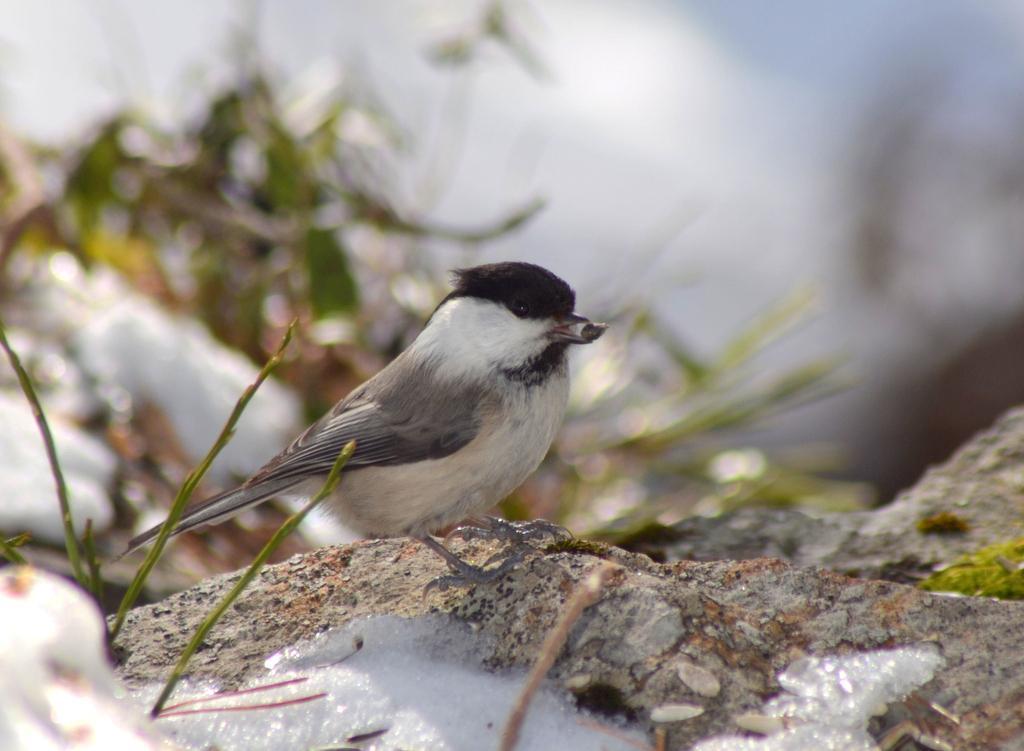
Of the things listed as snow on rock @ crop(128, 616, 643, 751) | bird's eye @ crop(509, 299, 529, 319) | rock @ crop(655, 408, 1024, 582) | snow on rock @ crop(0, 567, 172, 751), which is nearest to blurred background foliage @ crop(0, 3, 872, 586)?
rock @ crop(655, 408, 1024, 582)

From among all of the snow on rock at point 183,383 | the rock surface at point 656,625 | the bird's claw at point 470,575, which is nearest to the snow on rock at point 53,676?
the rock surface at point 656,625

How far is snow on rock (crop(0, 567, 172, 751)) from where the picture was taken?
720 millimetres

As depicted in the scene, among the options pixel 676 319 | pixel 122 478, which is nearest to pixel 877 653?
pixel 122 478

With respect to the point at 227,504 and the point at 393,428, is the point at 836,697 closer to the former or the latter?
the point at 393,428

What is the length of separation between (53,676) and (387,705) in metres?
0.43

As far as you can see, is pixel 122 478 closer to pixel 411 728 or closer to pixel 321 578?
pixel 321 578

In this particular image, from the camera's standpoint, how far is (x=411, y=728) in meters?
1.10

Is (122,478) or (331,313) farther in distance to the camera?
(331,313)

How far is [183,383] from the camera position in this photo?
2533 mm

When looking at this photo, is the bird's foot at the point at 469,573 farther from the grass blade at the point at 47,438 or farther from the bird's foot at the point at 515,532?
the grass blade at the point at 47,438

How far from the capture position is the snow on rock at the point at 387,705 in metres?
1.09

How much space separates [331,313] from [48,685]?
6.67ft

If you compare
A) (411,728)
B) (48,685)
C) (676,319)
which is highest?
(48,685)

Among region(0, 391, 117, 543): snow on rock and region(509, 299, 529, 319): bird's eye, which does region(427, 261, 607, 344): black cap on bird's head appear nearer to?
region(509, 299, 529, 319): bird's eye
